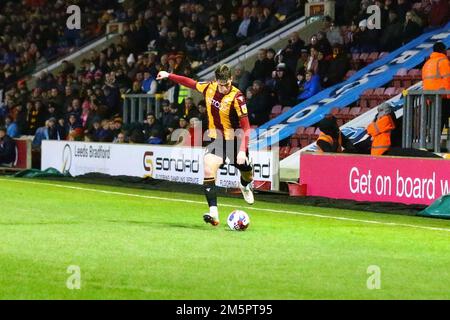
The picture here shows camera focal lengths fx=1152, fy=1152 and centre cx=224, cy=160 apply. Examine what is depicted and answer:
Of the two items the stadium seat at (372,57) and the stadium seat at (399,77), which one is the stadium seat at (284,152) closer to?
the stadium seat at (399,77)

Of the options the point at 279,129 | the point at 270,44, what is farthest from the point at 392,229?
the point at 270,44

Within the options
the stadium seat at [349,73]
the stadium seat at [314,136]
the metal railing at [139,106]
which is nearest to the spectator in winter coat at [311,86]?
the stadium seat at [349,73]

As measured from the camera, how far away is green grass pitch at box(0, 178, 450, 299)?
10.0 m

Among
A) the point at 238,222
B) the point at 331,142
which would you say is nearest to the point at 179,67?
the point at 331,142

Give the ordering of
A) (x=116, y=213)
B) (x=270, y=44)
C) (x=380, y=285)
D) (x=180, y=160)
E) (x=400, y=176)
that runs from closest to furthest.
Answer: (x=380, y=285) < (x=116, y=213) < (x=400, y=176) < (x=180, y=160) < (x=270, y=44)

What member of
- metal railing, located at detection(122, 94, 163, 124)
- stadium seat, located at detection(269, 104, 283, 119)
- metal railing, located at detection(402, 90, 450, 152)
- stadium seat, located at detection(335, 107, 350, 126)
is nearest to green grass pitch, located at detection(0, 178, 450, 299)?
metal railing, located at detection(402, 90, 450, 152)

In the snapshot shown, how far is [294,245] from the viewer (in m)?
13.5

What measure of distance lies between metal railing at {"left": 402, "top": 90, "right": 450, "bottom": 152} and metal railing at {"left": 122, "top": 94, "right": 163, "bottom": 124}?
27.9ft

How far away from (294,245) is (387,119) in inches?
314

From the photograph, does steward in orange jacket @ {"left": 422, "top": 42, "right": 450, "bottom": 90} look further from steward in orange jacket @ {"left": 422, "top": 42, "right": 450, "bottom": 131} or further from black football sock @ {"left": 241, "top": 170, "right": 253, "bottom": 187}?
black football sock @ {"left": 241, "top": 170, "right": 253, "bottom": 187}

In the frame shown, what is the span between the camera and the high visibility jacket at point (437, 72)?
21.2 meters

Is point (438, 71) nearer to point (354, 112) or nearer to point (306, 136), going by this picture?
point (354, 112)
